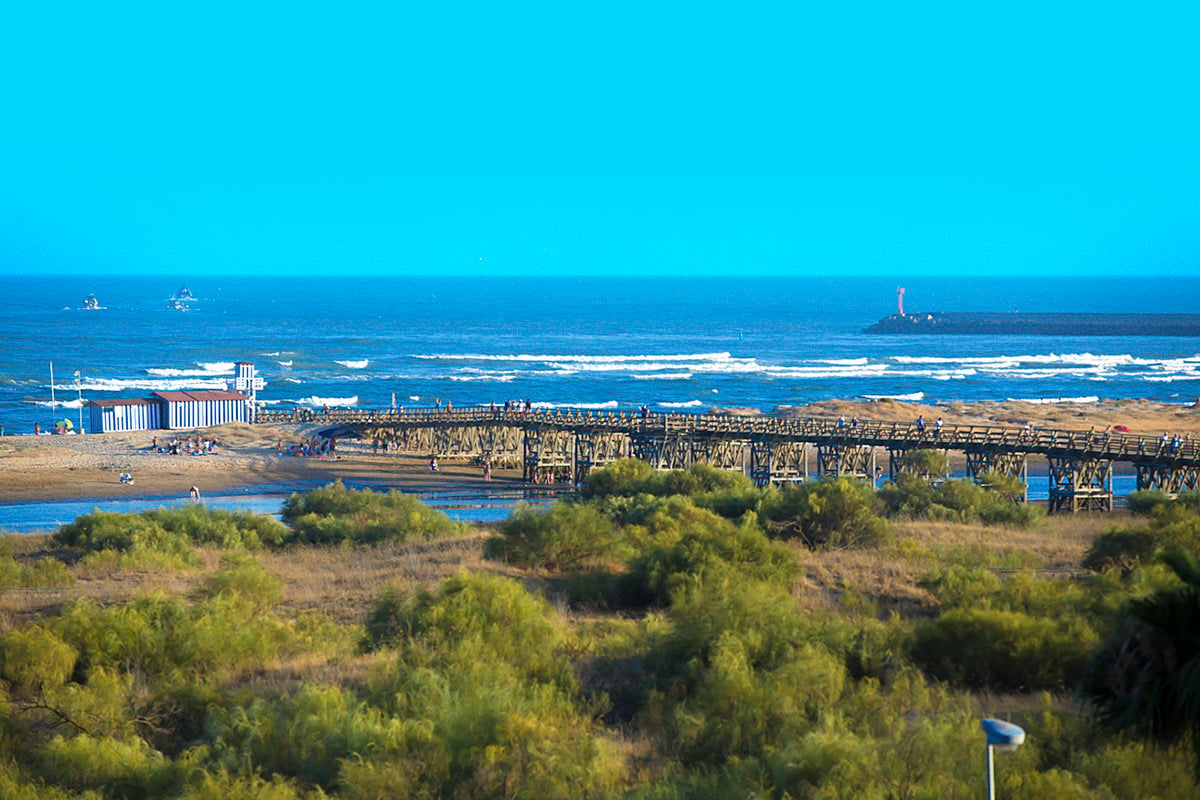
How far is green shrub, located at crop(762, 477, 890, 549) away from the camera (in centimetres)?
2461

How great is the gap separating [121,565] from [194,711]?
9.64 metres

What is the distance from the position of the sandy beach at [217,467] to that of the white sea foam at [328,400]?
21.8 m

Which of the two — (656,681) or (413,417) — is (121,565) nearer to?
(656,681)

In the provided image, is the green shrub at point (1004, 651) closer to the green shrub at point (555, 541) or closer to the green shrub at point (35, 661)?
the green shrub at point (555, 541)

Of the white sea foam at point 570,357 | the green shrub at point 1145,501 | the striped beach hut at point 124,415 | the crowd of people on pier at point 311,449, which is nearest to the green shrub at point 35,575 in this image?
the green shrub at point 1145,501

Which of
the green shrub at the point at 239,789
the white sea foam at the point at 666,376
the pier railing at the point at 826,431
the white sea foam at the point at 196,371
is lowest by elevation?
the white sea foam at the point at 666,376

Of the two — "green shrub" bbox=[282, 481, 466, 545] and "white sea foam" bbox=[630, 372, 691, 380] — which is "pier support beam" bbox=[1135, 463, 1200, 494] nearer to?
"green shrub" bbox=[282, 481, 466, 545]

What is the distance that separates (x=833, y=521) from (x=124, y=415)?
42292mm

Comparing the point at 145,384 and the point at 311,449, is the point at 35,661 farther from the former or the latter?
the point at 145,384

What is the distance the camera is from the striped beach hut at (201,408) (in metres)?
59.6

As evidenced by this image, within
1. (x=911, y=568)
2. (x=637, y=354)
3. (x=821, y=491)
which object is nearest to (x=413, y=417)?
(x=821, y=491)

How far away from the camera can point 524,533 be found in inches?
888

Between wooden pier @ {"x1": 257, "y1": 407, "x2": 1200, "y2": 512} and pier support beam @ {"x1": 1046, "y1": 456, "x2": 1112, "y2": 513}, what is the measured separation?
27 millimetres

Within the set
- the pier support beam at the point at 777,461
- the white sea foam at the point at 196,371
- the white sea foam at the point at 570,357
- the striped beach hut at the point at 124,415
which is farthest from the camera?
the white sea foam at the point at 570,357
